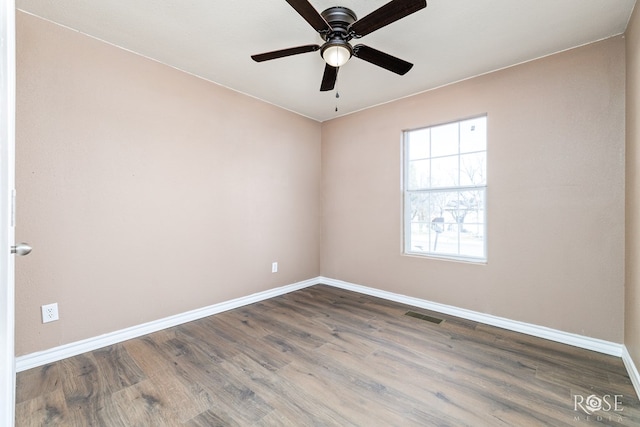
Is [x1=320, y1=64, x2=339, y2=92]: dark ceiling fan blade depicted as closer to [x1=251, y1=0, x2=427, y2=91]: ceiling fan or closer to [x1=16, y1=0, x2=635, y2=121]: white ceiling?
[x1=251, y1=0, x2=427, y2=91]: ceiling fan

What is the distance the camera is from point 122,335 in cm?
242

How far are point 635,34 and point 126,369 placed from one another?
4180 mm

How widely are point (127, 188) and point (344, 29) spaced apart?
2165 millimetres

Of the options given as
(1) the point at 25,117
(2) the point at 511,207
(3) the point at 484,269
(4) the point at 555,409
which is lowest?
(4) the point at 555,409

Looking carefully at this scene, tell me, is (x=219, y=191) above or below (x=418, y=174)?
below

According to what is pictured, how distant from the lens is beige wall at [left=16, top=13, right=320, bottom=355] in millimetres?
2039

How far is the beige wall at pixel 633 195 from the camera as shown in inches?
72.2

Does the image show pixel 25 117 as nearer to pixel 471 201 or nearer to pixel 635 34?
pixel 471 201

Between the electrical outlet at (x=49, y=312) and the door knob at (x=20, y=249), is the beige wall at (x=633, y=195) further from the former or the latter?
the electrical outlet at (x=49, y=312)

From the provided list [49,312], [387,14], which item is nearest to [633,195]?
[387,14]

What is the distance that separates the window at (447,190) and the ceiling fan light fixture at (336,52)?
5.76ft

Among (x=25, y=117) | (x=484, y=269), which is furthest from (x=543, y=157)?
(x=25, y=117)

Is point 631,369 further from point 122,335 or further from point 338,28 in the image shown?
point 122,335

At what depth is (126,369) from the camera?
2010 millimetres
